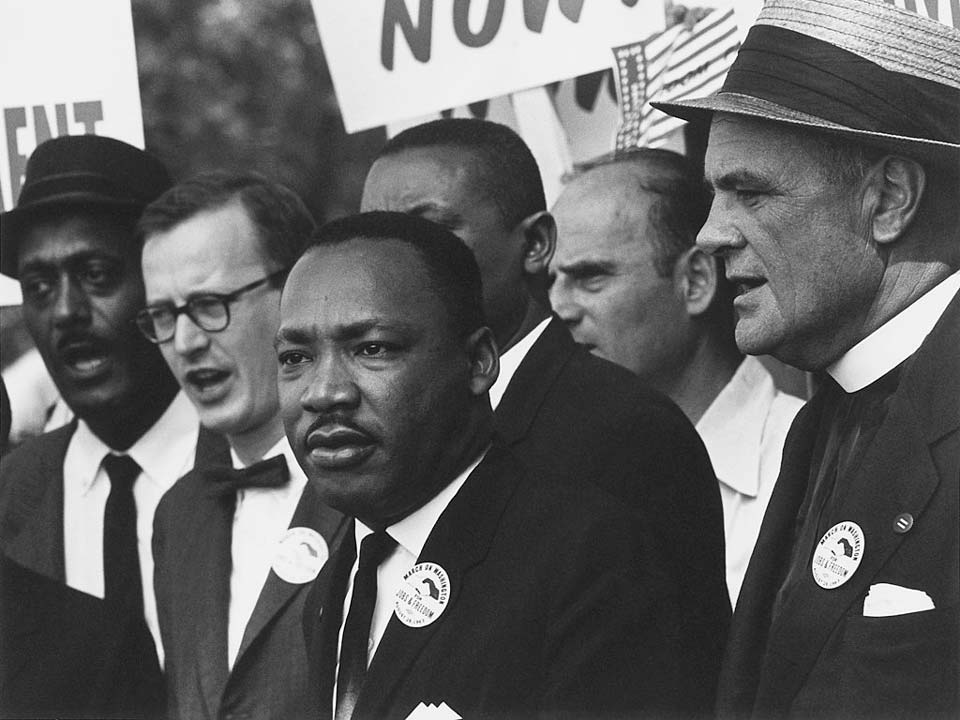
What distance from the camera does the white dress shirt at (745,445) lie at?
419 cm

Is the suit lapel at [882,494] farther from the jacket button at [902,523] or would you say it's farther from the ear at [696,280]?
the ear at [696,280]

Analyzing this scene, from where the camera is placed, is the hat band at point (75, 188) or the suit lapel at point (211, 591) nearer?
the suit lapel at point (211, 591)

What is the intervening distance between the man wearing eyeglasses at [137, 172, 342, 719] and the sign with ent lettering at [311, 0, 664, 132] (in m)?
0.45

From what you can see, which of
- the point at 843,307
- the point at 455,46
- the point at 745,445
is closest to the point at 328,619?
the point at 843,307

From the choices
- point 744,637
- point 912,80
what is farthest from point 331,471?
point 912,80

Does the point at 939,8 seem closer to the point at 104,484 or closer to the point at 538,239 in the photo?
the point at 538,239

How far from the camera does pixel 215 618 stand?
4.13m

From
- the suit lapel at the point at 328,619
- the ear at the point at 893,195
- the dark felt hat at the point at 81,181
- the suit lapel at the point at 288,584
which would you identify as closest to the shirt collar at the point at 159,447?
the dark felt hat at the point at 81,181

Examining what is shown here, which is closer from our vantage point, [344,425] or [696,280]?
[344,425]

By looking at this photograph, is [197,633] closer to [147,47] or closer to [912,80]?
[147,47]

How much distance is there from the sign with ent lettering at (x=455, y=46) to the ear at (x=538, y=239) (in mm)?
595

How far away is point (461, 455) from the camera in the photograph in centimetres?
323

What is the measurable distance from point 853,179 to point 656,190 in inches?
53.0

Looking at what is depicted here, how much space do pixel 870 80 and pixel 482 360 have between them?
893mm
